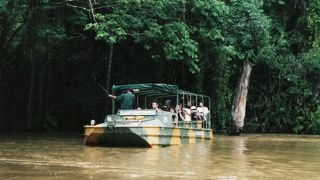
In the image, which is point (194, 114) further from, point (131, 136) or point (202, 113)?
point (131, 136)

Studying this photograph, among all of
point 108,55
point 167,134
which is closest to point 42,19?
point 108,55

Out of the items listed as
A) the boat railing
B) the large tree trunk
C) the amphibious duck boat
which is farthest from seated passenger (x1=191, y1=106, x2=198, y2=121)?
the large tree trunk

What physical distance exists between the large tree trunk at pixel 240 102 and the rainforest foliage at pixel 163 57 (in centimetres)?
64

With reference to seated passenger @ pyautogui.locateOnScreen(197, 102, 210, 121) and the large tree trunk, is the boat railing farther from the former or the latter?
the large tree trunk

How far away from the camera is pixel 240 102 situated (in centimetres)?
2864

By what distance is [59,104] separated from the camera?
97.3 feet

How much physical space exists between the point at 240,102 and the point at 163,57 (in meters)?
5.98

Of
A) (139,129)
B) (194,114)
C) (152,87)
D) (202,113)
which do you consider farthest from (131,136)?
(202,113)

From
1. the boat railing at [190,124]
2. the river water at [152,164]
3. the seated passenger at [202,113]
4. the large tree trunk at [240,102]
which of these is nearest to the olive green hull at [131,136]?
the river water at [152,164]

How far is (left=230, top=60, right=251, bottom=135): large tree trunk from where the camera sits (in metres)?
28.2

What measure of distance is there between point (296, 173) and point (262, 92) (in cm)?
2074

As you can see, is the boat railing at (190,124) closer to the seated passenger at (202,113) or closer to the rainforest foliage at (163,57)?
the seated passenger at (202,113)

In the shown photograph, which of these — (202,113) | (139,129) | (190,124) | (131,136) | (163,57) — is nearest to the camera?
(139,129)

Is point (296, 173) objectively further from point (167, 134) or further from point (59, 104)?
point (59, 104)
